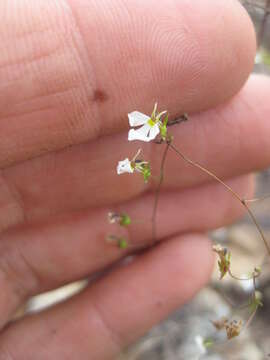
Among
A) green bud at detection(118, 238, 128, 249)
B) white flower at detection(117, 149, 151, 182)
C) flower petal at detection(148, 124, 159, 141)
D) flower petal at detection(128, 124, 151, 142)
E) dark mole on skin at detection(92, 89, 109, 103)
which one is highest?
dark mole on skin at detection(92, 89, 109, 103)

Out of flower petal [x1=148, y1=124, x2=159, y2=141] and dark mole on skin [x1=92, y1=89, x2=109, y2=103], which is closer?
flower petal [x1=148, y1=124, x2=159, y2=141]

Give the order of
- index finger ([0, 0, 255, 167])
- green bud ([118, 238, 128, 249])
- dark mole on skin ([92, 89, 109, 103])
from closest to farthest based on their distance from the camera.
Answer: index finger ([0, 0, 255, 167]), dark mole on skin ([92, 89, 109, 103]), green bud ([118, 238, 128, 249])

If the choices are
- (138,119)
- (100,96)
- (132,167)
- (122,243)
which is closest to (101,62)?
(100,96)

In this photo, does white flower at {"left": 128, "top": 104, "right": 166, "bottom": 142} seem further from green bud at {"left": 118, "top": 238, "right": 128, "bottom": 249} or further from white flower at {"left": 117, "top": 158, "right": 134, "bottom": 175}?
green bud at {"left": 118, "top": 238, "right": 128, "bottom": 249}

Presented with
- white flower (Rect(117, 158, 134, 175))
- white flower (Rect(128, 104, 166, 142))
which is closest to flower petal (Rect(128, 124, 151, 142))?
white flower (Rect(128, 104, 166, 142))

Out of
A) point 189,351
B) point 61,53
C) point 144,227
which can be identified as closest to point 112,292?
point 144,227

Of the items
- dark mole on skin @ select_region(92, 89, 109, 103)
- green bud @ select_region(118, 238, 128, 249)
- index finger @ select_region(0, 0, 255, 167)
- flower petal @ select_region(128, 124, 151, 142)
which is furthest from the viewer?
green bud @ select_region(118, 238, 128, 249)

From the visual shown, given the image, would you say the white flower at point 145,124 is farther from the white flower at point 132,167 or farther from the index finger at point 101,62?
the index finger at point 101,62
